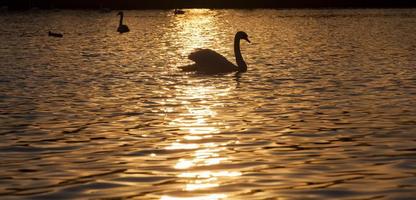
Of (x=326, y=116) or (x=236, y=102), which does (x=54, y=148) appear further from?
(x=236, y=102)

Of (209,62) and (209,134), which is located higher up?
(209,134)

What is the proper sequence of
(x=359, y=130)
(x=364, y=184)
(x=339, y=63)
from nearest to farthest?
(x=364, y=184) → (x=359, y=130) → (x=339, y=63)

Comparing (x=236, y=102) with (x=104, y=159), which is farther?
(x=236, y=102)

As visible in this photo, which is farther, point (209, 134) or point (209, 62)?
point (209, 62)

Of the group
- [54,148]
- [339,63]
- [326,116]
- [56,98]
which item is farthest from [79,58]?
[54,148]

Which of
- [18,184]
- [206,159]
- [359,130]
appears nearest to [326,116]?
[359,130]

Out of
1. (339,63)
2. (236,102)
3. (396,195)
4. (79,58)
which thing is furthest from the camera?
(79,58)

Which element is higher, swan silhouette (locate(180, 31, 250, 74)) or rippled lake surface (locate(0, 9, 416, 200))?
rippled lake surface (locate(0, 9, 416, 200))

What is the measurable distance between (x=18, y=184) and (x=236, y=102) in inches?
414

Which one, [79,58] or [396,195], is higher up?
[396,195]

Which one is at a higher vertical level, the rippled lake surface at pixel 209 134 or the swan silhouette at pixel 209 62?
the rippled lake surface at pixel 209 134

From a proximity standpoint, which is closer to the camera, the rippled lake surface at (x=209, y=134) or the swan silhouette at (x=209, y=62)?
the rippled lake surface at (x=209, y=134)

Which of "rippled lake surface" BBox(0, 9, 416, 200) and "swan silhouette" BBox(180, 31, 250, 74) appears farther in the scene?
"swan silhouette" BBox(180, 31, 250, 74)

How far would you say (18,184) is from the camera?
12180 millimetres
